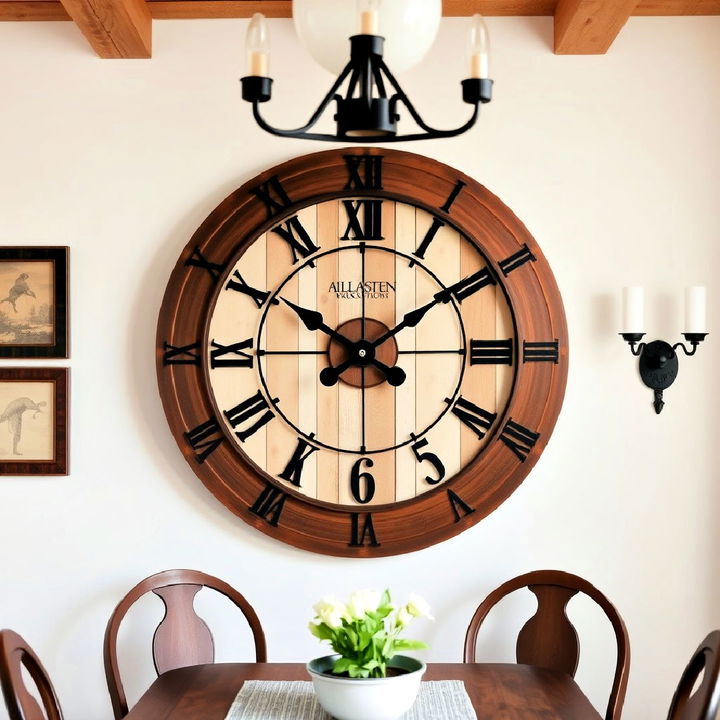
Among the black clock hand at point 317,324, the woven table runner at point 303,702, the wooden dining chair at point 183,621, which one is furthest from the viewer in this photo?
the black clock hand at point 317,324

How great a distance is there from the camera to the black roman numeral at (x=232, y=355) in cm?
251

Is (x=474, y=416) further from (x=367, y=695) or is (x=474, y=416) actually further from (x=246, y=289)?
(x=367, y=695)

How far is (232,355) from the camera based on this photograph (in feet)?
8.26

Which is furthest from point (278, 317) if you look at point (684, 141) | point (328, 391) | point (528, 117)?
point (684, 141)

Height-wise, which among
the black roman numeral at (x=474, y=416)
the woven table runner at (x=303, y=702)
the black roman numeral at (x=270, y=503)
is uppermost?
the black roman numeral at (x=474, y=416)

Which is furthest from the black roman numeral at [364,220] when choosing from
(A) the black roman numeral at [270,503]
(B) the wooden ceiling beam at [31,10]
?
(B) the wooden ceiling beam at [31,10]

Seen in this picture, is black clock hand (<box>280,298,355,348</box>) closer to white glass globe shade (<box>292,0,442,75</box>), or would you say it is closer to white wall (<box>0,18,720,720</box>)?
white wall (<box>0,18,720,720</box>)

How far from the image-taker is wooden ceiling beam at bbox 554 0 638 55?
225cm

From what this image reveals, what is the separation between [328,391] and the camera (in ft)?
8.23

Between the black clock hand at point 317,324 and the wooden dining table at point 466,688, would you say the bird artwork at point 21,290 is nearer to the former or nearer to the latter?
the black clock hand at point 317,324

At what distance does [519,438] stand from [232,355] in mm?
852

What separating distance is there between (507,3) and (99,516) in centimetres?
187

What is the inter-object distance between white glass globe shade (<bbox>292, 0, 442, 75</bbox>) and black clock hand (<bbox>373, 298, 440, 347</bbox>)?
1068 millimetres

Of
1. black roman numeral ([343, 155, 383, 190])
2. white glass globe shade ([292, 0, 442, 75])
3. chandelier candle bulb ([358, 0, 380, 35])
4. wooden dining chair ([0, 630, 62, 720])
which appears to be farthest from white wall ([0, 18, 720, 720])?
chandelier candle bulb ([358, 0, 380, 35])
